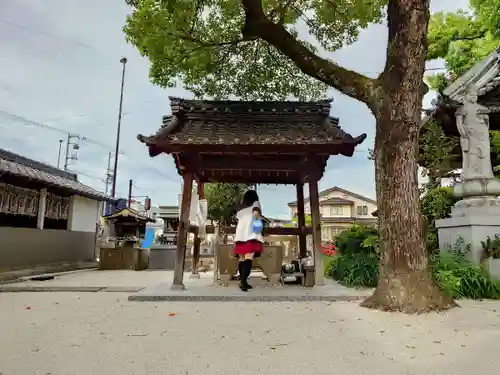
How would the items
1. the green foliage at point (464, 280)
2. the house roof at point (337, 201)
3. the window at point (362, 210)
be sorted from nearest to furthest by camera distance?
the green foliage at point (464, 280) → the house roof at point (337, 201) → the window at point (362, 210)

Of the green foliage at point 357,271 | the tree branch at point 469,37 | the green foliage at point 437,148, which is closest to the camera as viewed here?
the green foliage at point 357,271

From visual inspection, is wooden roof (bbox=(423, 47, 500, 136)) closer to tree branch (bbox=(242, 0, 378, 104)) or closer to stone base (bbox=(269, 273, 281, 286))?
tree branch (bbox=(242, 0, 378, 104))

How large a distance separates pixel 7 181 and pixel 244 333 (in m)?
10.4

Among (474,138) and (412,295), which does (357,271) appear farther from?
(474,138)

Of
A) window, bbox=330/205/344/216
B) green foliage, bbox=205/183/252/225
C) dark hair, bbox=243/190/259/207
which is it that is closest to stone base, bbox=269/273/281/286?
dark hair, bbox=243/190/259/207

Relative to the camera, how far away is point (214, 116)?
8.42 meters

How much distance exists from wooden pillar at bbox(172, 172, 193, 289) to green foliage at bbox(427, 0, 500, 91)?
10.4m

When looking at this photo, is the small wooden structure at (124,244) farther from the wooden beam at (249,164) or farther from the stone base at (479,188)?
the stone base at (479,188)

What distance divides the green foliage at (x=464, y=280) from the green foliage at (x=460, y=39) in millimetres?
8616

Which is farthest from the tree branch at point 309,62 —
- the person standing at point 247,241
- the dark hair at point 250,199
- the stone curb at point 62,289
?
the stone curb at point 62,289

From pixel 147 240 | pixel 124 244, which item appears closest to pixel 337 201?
pixel 147 240

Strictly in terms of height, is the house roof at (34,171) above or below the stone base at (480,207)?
above

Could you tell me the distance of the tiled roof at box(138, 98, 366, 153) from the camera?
281 inches

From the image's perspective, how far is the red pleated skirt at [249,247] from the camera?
7.18 metres
